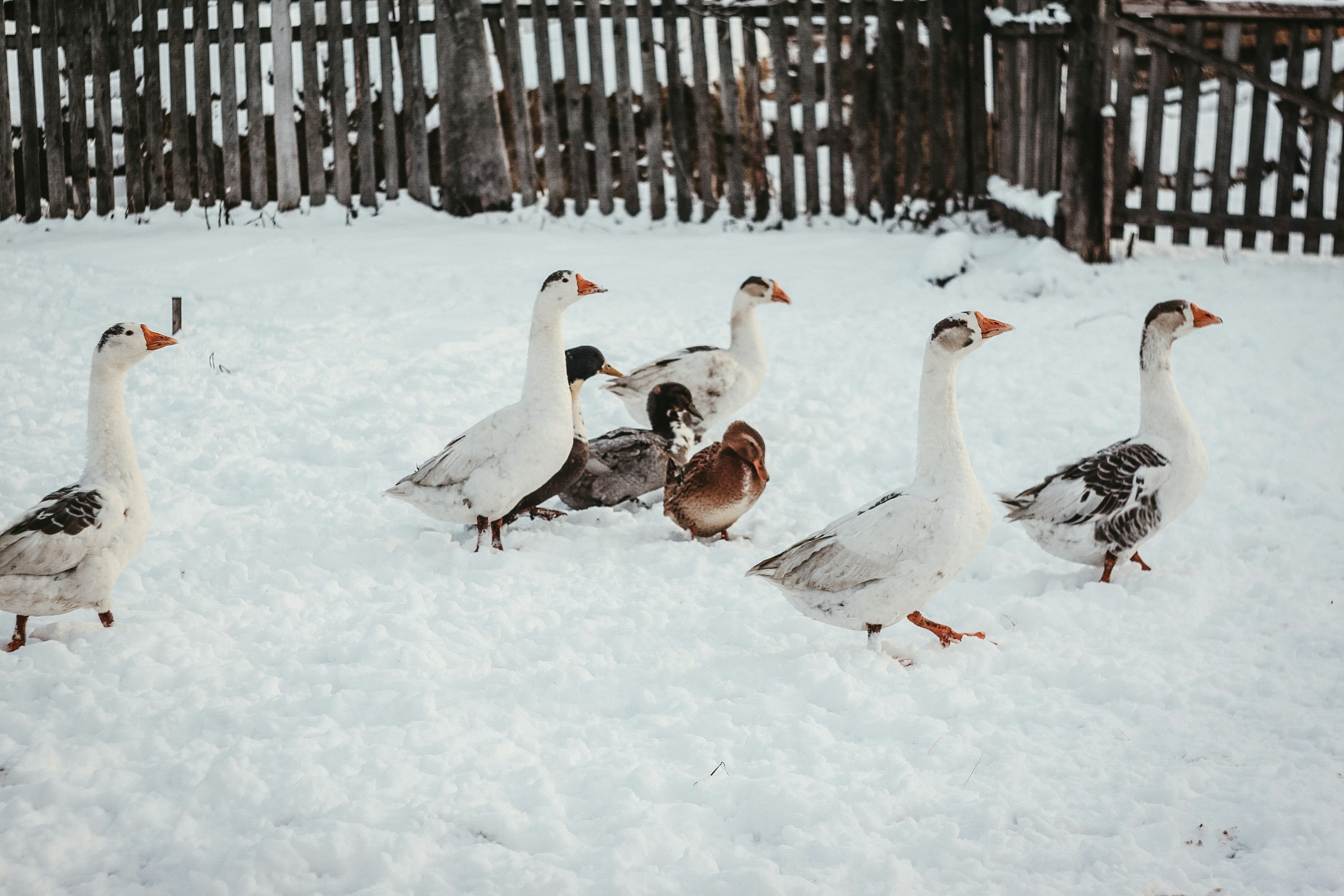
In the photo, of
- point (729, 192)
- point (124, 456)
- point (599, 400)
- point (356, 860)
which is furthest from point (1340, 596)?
point (729, 192)

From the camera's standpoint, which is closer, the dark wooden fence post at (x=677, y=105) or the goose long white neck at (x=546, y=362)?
the goose long white neck at (x=546, y=362)

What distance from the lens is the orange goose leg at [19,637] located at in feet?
12.4

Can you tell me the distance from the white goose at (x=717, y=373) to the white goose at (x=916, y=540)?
2.51 m

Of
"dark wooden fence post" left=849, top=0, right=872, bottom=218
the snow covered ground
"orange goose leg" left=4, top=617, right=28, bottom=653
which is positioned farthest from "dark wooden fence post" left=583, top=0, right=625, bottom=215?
"orange goose leg" left=4, top=617, right=28, bottom=653

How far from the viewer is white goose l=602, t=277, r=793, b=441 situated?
6.57 metres

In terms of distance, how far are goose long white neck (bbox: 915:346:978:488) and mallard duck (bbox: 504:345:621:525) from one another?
1931 millimetres

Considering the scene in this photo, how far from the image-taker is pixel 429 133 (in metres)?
10.4

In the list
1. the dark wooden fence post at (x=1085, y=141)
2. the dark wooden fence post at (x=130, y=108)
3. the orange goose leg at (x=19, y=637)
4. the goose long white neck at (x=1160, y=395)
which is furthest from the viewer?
the dark wooden fence post at (x=130, y=108)

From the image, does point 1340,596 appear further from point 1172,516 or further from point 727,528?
point 727,528

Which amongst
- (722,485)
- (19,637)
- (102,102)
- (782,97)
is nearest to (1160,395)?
(722,485)

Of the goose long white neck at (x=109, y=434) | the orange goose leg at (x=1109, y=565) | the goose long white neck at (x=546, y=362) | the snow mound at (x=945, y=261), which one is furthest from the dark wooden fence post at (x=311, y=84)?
the orange goose leg at (x=1109, y=565)

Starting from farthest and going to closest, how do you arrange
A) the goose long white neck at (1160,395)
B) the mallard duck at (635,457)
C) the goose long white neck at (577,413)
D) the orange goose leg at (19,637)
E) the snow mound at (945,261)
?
the snow mound at (945,261) → the mallard duck at (635,457) → the goose long white neck at (577,413) → the goose long white neck at (1160,395) → the orange goose leg at (19,637)

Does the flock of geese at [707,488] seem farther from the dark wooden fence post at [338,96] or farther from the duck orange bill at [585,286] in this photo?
the dark wooden fence post at [338,96]

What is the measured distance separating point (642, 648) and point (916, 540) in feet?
3.81
